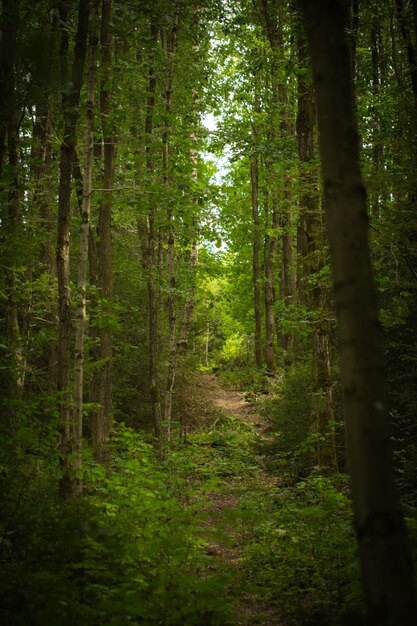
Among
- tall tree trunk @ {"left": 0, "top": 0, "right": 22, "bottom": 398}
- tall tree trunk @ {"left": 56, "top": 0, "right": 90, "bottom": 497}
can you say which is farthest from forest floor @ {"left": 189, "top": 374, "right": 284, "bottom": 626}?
tall tree trunk @ {"left": 0, "top": 0, "right": 22, "bottom": 398}

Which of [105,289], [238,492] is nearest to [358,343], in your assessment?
[105,289]

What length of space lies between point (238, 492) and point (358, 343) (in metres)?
8.39

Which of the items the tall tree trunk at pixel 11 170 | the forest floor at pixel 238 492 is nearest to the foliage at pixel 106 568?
the forest floor at pixel 238 492

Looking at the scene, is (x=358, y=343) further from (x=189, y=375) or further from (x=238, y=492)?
(x=189, y=375)

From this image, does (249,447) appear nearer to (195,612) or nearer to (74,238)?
(74,238)

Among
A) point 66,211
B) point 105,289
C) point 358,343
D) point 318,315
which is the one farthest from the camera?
point 105,289

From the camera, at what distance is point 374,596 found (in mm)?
2559

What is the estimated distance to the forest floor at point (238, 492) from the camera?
5.57 meters

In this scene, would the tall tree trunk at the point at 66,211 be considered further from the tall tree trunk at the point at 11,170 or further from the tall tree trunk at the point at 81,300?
the tall tree trunk at the point at 11,170

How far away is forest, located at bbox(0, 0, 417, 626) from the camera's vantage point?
9.34 ft

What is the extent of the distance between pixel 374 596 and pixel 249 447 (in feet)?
38.7

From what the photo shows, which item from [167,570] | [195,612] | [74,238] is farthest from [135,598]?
[74,238]

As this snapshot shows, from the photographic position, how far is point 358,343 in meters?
2.75

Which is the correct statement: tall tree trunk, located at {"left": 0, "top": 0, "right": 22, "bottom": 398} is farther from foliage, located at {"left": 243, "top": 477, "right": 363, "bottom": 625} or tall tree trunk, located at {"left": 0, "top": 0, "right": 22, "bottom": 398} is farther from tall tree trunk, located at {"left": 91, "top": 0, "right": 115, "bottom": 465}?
foliage, located at {"left": 243, "top": 477, "right": 363, "bottom": 625}
